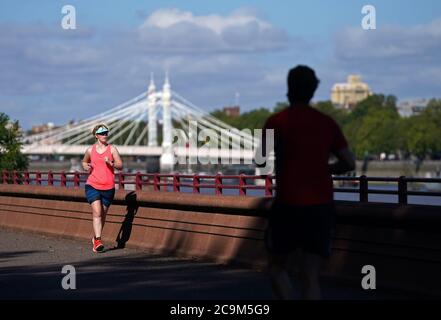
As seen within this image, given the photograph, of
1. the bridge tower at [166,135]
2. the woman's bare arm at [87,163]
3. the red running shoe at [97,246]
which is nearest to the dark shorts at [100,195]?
the woman's bare arm at [87,163]

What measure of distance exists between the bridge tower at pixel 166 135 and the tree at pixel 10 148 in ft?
199

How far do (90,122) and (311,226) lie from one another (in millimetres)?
127164

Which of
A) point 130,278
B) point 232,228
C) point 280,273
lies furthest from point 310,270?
point 232,228

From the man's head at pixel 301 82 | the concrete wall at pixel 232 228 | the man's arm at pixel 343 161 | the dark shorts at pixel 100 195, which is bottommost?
the concrete wall at pixel 232 228

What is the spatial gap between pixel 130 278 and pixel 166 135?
104411 mm

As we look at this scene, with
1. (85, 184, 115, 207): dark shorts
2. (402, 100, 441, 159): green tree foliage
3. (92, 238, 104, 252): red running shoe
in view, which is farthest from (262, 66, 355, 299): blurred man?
(402, 100, 441, 159): green tree foliage

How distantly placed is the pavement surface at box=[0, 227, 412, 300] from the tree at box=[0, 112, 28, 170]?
22308 millimetres

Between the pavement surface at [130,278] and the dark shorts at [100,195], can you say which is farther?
the dark shorts at [100,195]

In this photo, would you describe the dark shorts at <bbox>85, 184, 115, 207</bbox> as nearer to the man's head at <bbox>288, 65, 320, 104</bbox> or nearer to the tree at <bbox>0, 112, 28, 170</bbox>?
the man's head at <bbox>288, 65, 320, 104</bbox>

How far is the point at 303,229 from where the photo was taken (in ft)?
25.8

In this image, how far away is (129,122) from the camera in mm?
150250

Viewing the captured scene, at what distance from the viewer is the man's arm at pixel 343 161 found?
7941mm

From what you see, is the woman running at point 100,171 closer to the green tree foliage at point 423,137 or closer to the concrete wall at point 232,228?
the concrete wall at point 232,228
